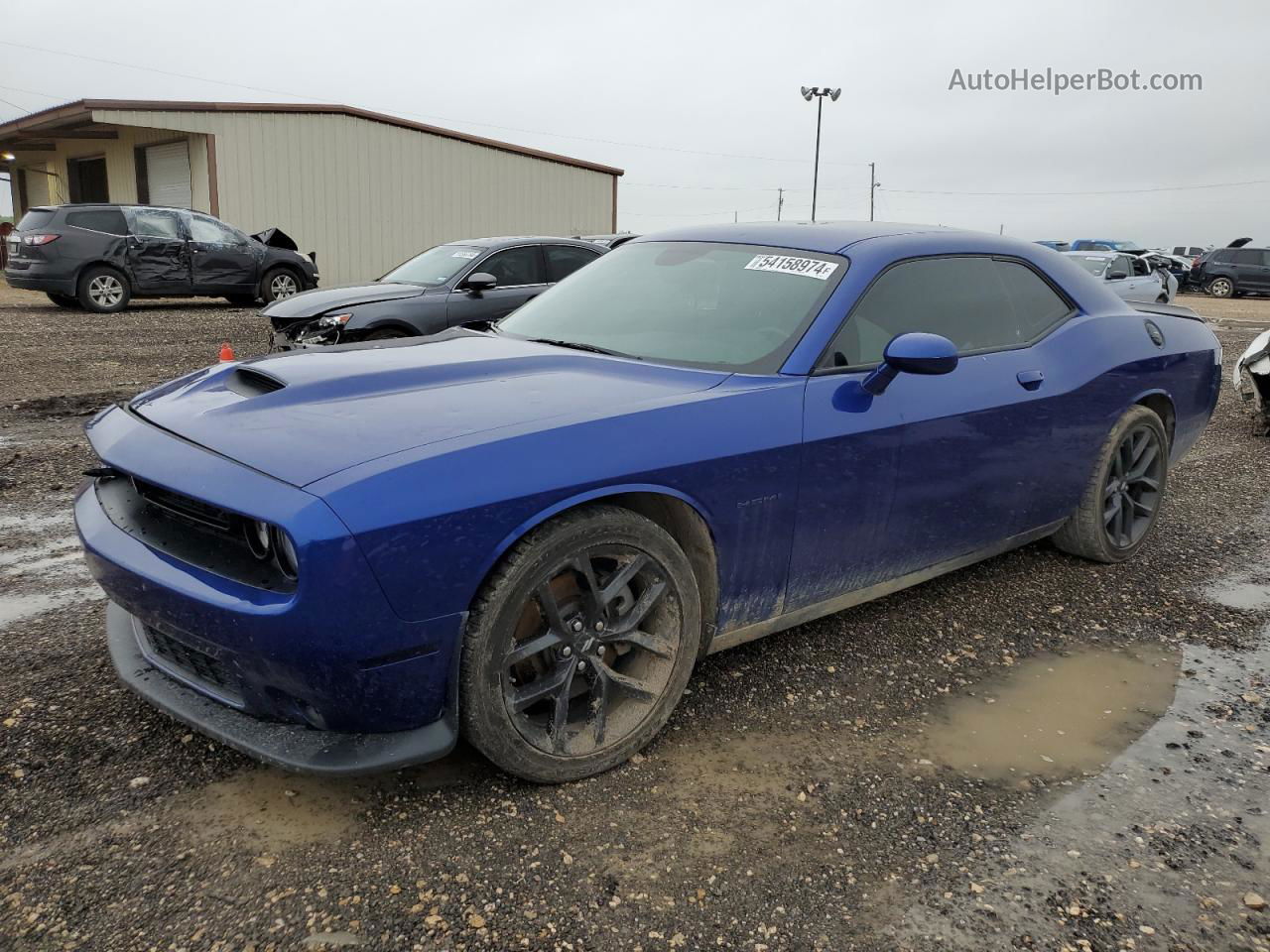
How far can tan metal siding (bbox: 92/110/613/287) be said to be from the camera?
21.3 metres

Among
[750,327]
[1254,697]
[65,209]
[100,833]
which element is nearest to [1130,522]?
[1254,697]

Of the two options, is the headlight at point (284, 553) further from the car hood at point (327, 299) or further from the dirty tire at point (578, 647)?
the car hood at point (327, 299)

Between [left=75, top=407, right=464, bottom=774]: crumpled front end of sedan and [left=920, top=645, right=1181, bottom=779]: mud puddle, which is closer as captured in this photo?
[left=75, top=407, right=464, bottom=774]: crumpled front end of sedan

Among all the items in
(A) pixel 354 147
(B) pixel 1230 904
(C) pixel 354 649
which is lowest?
(B) pixel 1230 904

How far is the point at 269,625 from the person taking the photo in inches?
88.3

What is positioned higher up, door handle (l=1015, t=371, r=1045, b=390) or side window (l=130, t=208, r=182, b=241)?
side window (l=130, t=208, r=182, b=241)

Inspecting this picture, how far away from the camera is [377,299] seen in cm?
884

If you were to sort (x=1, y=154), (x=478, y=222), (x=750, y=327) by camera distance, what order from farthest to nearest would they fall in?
(x=1, y=154)
(x=478, y=222)
(x=750, y=327)

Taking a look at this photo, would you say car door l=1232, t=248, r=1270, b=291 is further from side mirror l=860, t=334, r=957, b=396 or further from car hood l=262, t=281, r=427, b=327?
side mirror l=860, t=334, r=957, b=396

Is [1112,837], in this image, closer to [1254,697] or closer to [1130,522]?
[1254,697]

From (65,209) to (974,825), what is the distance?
15.6 metres

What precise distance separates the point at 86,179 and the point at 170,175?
6843 mm

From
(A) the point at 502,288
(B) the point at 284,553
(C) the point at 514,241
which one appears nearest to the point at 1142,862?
(B) the point at 284,553

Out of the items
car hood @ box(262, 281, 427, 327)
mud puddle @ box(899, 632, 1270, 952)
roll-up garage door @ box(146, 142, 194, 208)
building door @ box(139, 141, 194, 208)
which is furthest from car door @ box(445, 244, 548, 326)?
roll-up garage door @ box(146, 142, 194, 208)
